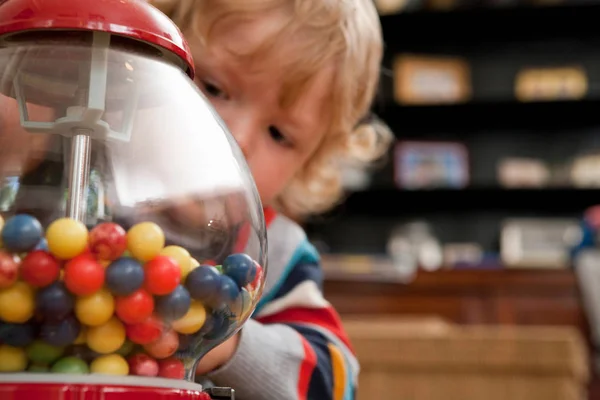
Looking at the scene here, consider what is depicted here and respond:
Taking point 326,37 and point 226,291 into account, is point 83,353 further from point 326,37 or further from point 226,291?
point 326,37

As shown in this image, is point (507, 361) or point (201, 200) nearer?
point (201, 200)

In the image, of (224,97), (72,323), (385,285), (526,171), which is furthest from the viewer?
(526,171)

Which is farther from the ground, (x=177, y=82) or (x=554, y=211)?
(x=177, y=82)

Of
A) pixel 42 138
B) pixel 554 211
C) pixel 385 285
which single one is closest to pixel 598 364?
pixel 385 285

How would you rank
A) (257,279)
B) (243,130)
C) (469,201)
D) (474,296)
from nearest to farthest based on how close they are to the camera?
(257,279) < (243,130) < (474,296) < (469,201)

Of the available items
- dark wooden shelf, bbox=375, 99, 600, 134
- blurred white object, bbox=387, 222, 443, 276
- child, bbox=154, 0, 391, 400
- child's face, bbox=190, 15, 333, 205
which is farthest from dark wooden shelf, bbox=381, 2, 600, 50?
child's face, bbox=190, 15, 333, 205

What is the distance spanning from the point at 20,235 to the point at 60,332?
0.16 ft

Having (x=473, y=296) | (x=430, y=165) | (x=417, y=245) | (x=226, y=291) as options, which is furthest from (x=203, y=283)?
(x=430, y=165)

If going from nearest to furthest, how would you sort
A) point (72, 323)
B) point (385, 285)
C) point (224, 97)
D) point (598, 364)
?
point (72, 323)
point (224, 97)
point (598, 364)
point (385, 285)

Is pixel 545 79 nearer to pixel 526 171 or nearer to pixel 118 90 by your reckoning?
pixel 526 171

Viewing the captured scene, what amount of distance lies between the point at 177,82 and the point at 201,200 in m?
0.07

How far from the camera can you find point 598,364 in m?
2.33

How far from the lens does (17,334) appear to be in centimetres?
38

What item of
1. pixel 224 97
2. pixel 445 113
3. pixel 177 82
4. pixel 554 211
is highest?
pixel 177 82
